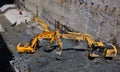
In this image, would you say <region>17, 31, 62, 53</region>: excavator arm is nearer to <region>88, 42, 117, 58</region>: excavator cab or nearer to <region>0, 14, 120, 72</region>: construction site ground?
<region>0, 14, 120, 72</region>: construction site ground

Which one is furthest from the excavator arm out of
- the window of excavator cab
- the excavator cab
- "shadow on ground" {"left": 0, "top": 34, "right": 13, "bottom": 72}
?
the window of excavator cab

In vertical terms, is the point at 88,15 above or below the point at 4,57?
above

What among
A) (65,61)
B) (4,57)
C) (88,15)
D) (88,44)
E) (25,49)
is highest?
(88,15)

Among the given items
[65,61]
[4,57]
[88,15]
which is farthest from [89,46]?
[4,57]

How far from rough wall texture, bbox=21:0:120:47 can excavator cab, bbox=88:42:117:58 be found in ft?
3.42

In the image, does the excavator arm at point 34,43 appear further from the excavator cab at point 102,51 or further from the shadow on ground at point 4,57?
the excavator cab at point 102,51

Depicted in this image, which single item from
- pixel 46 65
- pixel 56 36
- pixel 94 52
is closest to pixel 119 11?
pixel 94 52

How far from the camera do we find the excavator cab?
13398mm

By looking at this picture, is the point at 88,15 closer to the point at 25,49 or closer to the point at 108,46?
the point at 108,46

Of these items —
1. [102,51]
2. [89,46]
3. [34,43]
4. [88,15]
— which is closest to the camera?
[102,51]

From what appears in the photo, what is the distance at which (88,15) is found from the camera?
1603 centimetres

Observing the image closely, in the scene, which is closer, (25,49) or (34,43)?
(25,49)

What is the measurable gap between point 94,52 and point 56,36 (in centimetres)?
236

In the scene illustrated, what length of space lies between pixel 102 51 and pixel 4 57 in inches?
259
